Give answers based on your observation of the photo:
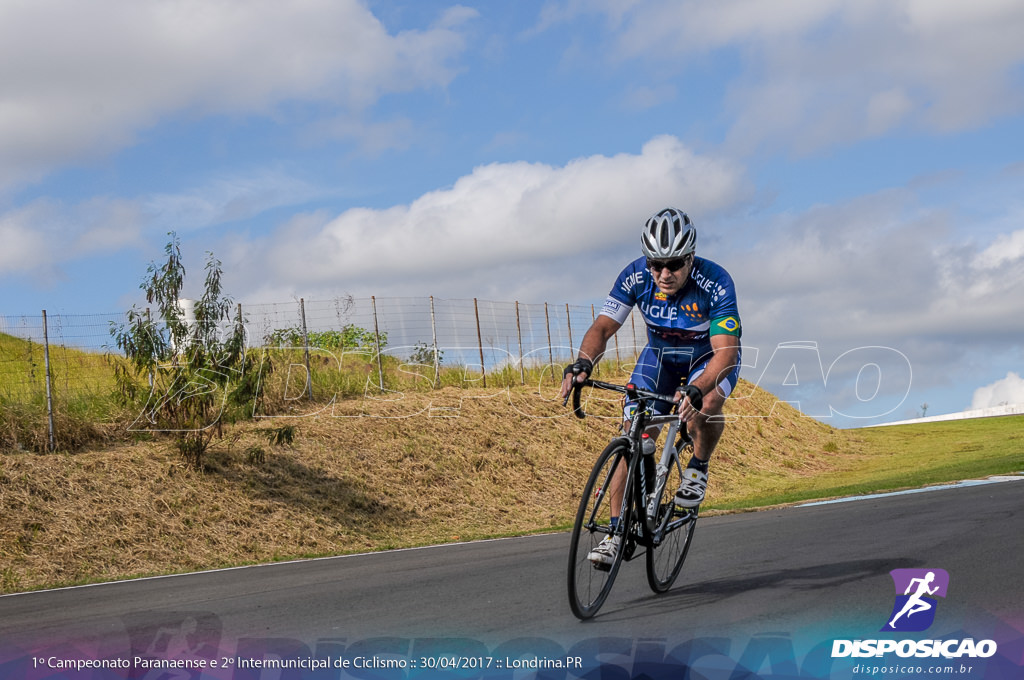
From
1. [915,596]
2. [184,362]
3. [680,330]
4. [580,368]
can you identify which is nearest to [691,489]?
[680,330]

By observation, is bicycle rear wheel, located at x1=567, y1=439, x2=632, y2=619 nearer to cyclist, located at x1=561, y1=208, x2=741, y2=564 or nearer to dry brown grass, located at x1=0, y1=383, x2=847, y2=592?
cyclist, located at x1=561, y1=208, x2=741, y2=564

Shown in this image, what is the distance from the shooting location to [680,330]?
6.96m

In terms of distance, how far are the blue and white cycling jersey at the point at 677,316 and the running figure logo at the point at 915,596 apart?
171cm

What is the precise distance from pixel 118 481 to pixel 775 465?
65.5 ft

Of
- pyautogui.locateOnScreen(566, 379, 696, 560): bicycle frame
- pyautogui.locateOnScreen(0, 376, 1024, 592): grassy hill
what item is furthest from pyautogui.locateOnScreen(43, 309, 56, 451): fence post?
pyautogui.locateOnScreen(566, 379, 696, 560): bicycle frame

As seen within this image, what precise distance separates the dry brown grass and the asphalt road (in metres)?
4.52

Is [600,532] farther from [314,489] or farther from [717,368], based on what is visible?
[314,489]

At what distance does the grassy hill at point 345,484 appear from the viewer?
14453mm

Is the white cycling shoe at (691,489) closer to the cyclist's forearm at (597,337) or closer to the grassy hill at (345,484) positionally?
the cyclist's forearm at (597,337)

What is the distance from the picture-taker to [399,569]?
939 centimetres

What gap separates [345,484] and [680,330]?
1268 centimetres

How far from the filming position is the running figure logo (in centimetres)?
538

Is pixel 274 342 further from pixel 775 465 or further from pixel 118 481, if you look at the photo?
pixel 775 465

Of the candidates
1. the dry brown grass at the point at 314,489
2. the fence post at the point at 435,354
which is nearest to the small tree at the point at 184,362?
the dry brown grass at the point at 314,489
